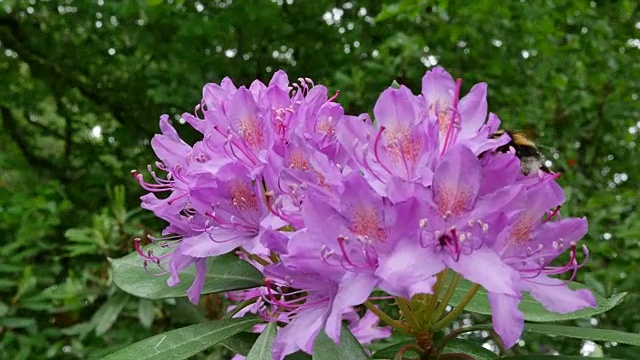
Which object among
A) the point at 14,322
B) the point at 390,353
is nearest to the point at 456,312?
the point at 390,353

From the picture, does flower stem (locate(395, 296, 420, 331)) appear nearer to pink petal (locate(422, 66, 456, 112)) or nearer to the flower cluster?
the flower cluster

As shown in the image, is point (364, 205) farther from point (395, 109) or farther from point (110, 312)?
point (110, 312)

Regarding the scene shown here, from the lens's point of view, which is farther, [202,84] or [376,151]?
[202,84]

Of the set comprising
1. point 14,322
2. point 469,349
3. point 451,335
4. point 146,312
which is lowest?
point 14,322

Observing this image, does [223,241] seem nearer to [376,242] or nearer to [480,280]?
[376,242]

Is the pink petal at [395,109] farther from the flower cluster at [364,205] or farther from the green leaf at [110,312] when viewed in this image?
the green leaf at [110,312]

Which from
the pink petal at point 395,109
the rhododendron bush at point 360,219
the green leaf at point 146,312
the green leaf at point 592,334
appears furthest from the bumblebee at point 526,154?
the green leaf at point 146,312
